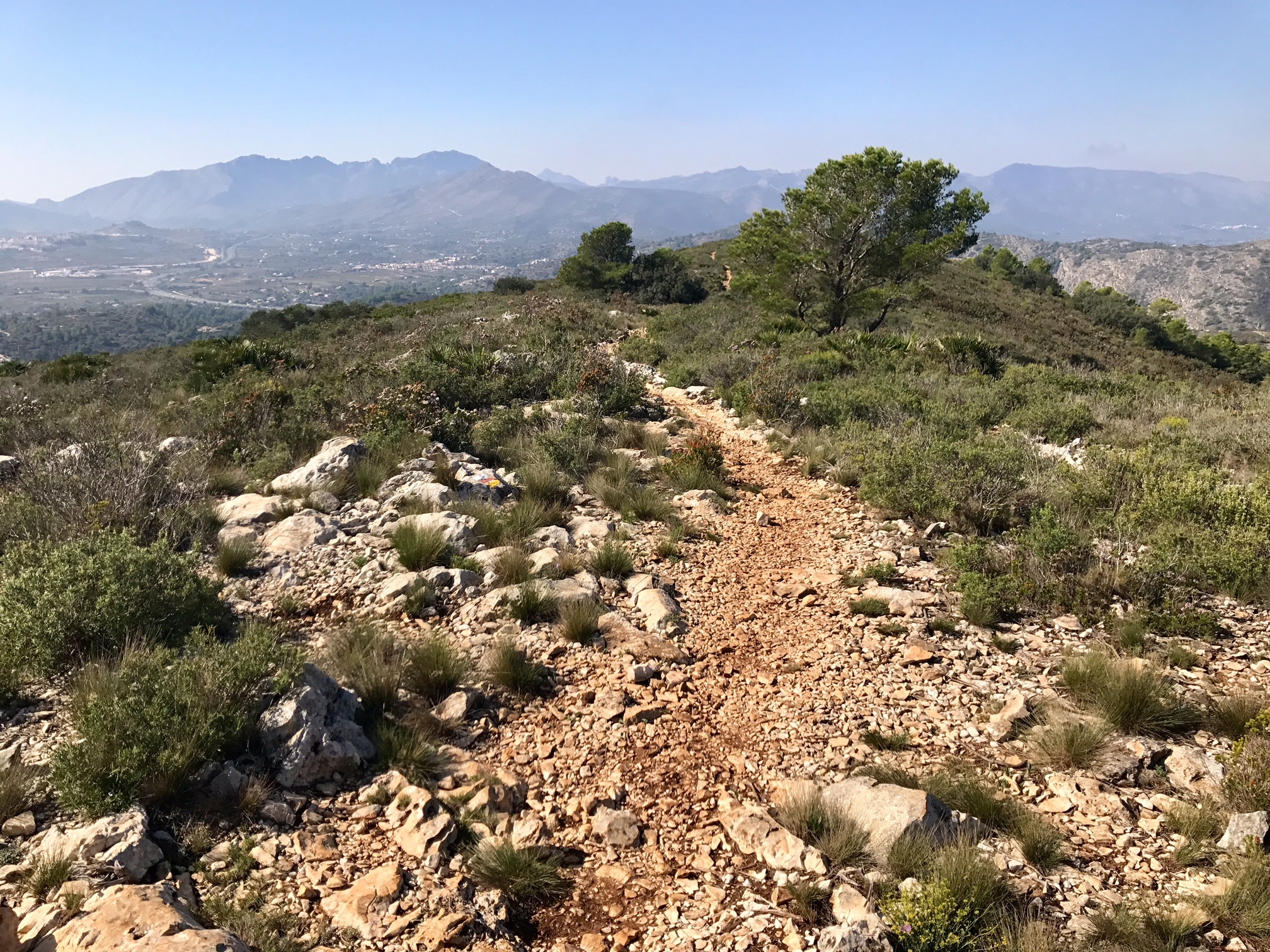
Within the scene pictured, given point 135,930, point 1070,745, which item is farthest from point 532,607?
point 1070,745

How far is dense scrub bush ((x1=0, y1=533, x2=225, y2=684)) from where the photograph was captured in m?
4.15

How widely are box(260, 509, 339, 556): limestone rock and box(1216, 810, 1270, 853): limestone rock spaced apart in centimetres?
702

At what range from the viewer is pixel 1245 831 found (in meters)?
3.02

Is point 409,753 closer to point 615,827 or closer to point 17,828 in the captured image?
point 615,827

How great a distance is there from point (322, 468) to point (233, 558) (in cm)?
215

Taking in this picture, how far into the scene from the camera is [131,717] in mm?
3422

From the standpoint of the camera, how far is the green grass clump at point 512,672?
15.3 feet

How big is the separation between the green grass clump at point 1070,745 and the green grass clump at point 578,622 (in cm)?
314

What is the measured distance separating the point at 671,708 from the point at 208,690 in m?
2.89

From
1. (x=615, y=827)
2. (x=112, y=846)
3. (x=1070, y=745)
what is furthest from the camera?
(x=1070, y=745)

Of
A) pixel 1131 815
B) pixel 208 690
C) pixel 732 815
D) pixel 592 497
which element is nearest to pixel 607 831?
pixel 732 815

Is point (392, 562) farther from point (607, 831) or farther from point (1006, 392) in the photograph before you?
point (1006, 392)

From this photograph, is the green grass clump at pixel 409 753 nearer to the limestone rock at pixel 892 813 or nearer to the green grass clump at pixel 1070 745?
the limestone rock at pixel 892 813

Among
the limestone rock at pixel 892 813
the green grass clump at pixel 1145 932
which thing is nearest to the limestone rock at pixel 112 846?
the limestone rock at pixel 892 813
